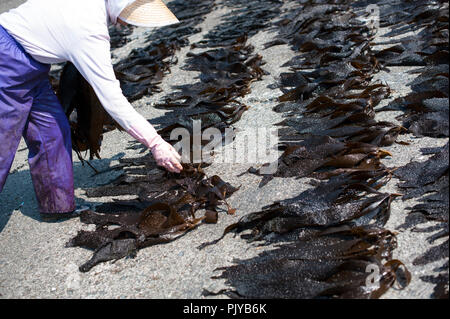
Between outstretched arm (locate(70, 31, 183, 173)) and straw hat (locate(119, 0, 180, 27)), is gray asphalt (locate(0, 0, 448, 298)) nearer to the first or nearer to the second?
outstretched arm (locate(70, 31, 183, 173))

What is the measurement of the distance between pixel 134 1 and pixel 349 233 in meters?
1.25

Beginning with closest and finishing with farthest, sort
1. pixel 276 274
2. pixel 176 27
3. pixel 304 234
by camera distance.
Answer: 1. pixel 276 274
2. pixel 304 234
3. pixel 176 27

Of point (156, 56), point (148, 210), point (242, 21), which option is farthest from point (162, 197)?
point (242, 21)

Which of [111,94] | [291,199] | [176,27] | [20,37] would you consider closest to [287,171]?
[291,199]

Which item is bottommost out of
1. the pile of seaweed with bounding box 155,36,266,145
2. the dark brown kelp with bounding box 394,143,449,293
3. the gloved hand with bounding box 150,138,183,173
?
the pile of seaweed with bounding box 155,36,266,145

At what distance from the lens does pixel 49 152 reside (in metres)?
2.34

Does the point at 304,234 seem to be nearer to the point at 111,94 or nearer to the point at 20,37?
the point at 111,94

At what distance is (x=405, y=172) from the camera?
2.08m

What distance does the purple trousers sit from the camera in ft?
6.95

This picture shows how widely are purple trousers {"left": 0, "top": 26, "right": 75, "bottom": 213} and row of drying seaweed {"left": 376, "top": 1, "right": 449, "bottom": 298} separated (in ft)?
5.19

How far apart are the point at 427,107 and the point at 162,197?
144 centimetres

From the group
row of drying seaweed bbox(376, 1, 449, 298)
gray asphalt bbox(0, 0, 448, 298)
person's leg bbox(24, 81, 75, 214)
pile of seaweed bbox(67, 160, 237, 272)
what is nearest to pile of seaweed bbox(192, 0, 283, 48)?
row of drying seaweed bbox(376, 1, 449, 298)

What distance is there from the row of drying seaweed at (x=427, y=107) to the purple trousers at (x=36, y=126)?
1.58 meters

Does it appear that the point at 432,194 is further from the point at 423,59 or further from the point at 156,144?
the point at 423,59
